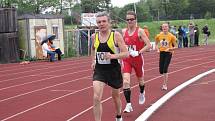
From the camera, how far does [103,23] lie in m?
7.12

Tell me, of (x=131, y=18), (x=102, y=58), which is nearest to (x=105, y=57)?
(x=102, y=58)

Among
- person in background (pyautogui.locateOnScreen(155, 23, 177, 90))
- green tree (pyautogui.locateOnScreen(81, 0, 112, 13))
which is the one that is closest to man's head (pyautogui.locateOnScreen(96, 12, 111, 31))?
person in background (pyautogui.locateOnScreen(155, 23, 177, 90))

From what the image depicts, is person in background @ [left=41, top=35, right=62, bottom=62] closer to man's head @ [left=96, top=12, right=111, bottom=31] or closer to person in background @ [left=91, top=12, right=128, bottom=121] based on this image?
person in background @ [left=91, top=12, right=128, bottom=121]

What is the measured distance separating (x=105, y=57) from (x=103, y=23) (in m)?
0.51

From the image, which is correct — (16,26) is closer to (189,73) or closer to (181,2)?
(189,73)

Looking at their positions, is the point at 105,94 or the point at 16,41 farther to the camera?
the point at 16,41

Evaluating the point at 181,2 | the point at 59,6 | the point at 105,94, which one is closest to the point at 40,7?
the point at 59,6

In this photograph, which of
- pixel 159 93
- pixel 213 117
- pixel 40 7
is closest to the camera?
pixel 213 117

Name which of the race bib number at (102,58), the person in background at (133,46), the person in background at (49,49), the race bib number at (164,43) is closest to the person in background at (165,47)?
the race bib number at (164,43)

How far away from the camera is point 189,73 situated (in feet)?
54.0

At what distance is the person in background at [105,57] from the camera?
23.1 feet

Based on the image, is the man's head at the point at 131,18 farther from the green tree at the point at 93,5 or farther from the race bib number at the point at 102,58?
the green tree at the point at 93,5

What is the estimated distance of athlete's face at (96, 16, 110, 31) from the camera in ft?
23.2

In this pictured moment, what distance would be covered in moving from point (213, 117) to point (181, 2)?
83196mm
